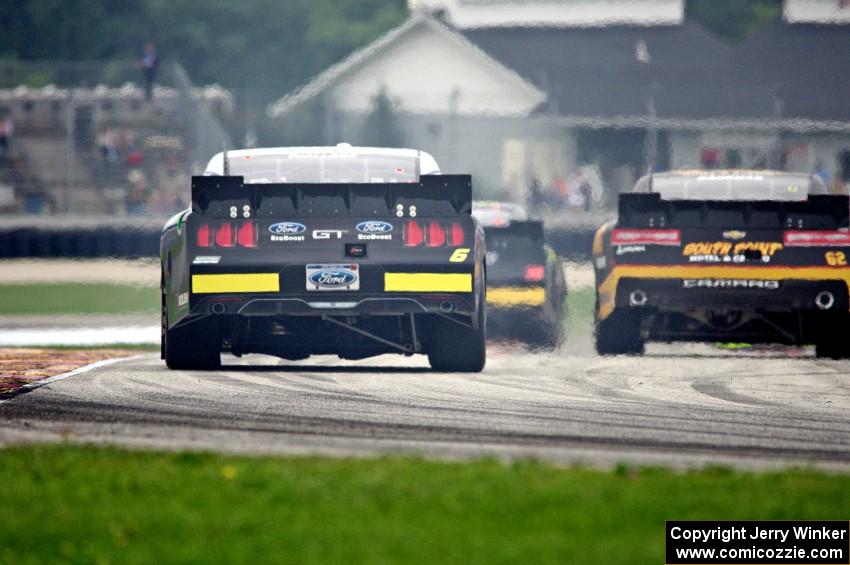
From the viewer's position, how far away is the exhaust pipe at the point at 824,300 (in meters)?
14.7

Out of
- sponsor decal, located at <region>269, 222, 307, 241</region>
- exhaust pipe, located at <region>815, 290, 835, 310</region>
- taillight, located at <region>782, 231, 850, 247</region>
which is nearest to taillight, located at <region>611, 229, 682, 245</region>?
taillight, located at <region>782, 231, 850, 247</region>

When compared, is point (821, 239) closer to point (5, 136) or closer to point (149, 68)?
point (149, 68)

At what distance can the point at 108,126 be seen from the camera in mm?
45594

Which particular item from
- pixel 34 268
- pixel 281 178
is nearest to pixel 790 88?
pixel 34 268

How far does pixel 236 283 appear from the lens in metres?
12.8

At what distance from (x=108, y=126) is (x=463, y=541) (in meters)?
40.2

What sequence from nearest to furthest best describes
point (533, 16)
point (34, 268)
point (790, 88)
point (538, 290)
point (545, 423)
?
point (545, 423), point (538, 290), point (34, 268), point (790, 88), point (533, 16)

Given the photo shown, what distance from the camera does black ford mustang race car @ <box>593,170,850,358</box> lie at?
14.8m

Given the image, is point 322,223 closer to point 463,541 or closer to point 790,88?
point 463,541

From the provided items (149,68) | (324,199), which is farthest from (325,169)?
(149,68)

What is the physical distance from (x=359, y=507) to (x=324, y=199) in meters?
5.97

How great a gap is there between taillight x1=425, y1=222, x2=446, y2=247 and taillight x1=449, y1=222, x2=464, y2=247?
0.05m

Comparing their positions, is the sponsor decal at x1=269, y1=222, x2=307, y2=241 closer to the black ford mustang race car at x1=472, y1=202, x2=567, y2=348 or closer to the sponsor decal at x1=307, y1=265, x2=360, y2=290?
the sponsor decal at x1=307, y1=265, x2=360, y2=290

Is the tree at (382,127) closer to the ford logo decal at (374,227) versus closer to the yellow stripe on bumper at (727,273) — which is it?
the yellow stripe on bumper at (727,273)
